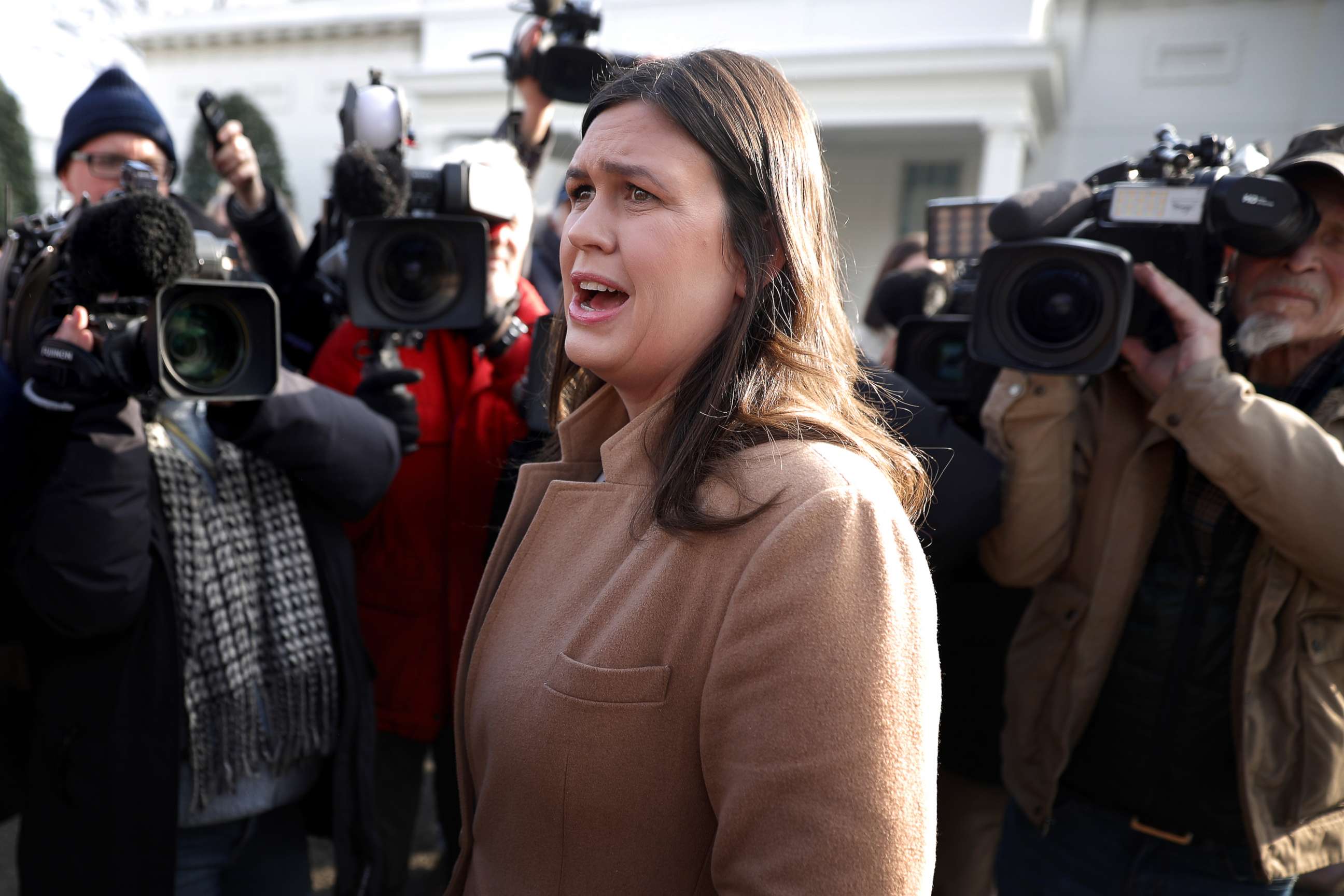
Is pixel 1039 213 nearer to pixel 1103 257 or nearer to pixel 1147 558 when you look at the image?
pixel 1103 257

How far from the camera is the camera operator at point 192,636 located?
169 cm

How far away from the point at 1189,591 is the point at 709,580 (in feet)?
4.45

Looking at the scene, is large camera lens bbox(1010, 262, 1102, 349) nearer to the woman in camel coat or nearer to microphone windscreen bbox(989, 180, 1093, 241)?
microphone windscreen bbox(989, 180, 1093, 241)

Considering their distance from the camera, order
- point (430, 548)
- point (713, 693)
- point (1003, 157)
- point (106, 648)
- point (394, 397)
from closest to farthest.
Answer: point (713, 693), point (106, 648), point (394, 397), point (430, 548), point (1003, 157)

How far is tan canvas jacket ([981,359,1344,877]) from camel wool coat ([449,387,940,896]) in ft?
3.57

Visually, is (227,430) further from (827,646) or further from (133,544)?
(827,646)

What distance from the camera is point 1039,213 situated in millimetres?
2025

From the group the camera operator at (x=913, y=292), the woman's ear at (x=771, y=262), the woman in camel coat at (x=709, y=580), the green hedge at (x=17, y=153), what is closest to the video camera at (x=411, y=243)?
the woman in camel coat at (x=709, y=580)

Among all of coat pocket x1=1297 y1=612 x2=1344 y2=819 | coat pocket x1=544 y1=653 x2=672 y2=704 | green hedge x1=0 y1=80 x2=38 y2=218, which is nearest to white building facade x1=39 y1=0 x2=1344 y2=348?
green hedge x1=0 y1=80 x2=38 y2=218

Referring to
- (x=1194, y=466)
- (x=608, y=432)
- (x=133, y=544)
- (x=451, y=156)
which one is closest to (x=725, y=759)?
(x=608, y=432)

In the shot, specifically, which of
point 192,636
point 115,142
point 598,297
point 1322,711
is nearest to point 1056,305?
point 1322,711

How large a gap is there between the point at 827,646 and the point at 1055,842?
4.80ft

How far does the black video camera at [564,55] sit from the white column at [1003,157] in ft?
31.1

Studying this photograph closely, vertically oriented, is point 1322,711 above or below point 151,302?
below
